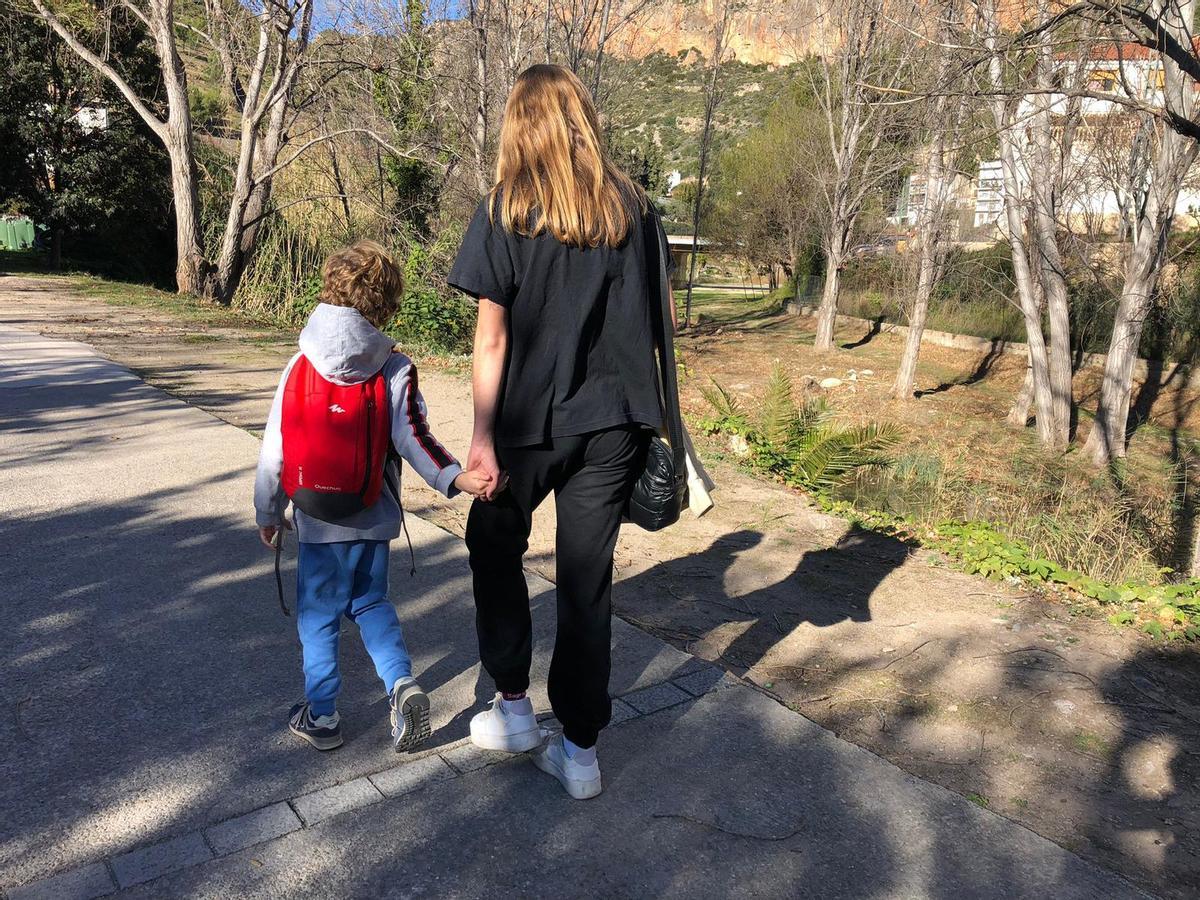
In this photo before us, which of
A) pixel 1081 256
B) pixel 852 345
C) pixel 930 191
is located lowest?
pixel 852 345

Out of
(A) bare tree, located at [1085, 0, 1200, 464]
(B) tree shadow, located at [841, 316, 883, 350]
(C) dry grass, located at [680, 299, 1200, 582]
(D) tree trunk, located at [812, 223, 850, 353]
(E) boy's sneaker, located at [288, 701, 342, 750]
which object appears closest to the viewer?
(E) boy's sneaker, located at [288, 701, 342, 750]

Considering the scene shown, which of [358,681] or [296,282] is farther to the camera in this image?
[296,282]

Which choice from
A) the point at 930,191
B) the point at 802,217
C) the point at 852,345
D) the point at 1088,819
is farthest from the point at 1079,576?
the point at 802,217

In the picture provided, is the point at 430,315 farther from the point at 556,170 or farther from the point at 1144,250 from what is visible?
the point at 556,170

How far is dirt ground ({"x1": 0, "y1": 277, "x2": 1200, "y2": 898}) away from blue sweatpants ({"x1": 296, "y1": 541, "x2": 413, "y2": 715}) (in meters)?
1.28

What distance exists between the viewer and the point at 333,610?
2861mm

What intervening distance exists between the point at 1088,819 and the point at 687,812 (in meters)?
1.19

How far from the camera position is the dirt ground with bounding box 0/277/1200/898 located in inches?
114

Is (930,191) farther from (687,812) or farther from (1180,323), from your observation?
(687,812)

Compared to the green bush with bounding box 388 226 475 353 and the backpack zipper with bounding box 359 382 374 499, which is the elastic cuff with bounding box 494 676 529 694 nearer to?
the backpack zipper with bounding box 359 382 374 499

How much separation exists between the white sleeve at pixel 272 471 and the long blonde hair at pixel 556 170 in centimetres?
80

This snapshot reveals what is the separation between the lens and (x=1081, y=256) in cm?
1420

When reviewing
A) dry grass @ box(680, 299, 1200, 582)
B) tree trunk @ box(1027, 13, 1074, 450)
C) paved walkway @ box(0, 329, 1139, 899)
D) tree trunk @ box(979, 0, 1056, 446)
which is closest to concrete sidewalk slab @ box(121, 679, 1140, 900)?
paved walkway @ box(0, 329, 1139, 899)

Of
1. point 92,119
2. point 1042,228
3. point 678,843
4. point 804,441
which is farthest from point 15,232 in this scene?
point 678,843
